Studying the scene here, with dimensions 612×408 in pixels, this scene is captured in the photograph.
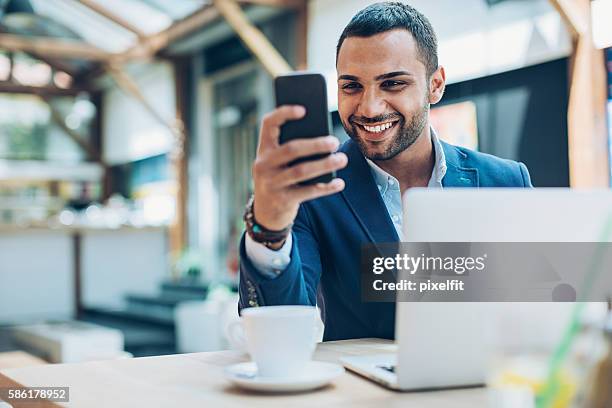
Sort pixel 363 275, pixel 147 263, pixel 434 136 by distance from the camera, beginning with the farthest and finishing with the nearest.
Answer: pixel 147 263 < pixel 434 136 < pixel 363 275

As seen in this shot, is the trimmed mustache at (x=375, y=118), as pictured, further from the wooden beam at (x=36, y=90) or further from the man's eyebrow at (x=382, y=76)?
the wooden beam at (x=36, y=90)

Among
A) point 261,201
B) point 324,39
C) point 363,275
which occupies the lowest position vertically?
point 363,275

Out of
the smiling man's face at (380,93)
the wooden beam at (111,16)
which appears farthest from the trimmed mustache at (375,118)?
the wooden beam at (111,16)

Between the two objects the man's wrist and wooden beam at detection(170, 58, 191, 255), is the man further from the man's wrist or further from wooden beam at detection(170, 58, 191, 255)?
wooden beam at detection(170, 58, 191, 255)

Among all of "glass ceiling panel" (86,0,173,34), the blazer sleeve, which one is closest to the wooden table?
the blazer sleeve

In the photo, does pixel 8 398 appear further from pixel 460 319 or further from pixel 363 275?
pixel 363 275

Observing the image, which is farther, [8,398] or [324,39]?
[324,39]

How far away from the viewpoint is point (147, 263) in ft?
25.7

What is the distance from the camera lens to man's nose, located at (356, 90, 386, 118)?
1.63 m

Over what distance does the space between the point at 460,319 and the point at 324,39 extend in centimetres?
630

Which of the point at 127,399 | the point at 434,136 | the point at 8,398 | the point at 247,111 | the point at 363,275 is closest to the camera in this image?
the point at 127,399

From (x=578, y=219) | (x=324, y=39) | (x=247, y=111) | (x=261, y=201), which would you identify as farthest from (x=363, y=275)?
(x=247, y=111)

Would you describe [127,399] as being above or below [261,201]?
below

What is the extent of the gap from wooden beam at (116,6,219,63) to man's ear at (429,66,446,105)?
6286 millimetres
